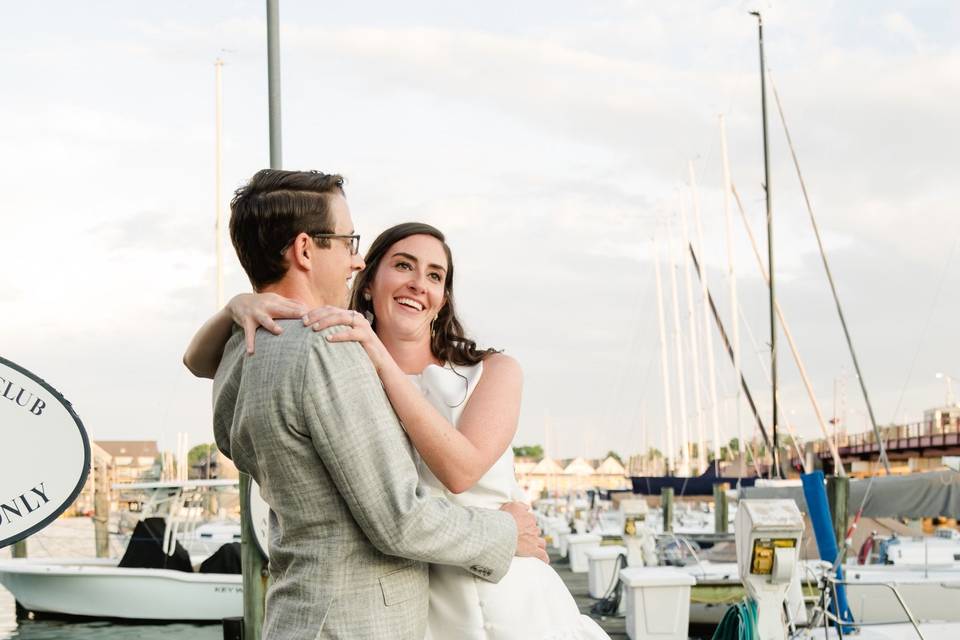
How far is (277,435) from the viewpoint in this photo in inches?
89.4

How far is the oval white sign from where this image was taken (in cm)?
391

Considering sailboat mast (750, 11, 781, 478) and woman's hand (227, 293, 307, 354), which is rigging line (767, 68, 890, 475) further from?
woman's hand (227, 293, 307, 354)

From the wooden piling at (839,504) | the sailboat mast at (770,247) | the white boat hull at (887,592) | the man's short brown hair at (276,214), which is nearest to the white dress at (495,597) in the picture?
the man's short brown hair at (276,214)

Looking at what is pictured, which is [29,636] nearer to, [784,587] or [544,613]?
[784,587]

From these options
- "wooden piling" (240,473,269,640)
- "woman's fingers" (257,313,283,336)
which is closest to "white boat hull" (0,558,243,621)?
"wooden piling" (240,473,269,640)

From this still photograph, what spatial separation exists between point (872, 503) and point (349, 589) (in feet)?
44.7

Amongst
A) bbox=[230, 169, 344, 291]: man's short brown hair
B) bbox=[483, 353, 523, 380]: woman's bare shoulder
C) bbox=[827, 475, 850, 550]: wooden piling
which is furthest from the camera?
bbox=[827, 475, 850, 550]: wooden piling

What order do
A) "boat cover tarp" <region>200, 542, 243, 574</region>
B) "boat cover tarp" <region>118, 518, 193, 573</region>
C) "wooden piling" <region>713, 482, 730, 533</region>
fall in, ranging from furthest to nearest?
"wooden piling" <region>713, 482, 730, 533</region> → "boat cover tarp" <region>118, 518, 193, 573</region> → "boat cover tarp" <region>200, 542, 243, 574</region>

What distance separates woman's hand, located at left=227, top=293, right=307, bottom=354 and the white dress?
1.40 feet

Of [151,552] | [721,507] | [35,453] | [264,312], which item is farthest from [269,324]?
[721,507]

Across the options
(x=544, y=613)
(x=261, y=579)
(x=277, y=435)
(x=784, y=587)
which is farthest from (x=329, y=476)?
(x=784, y=587)

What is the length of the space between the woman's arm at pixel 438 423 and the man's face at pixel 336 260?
19 cm

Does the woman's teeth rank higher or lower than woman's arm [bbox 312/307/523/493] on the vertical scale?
higher

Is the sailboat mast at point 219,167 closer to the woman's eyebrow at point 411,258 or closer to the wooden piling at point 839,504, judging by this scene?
the wooden piling at point 839,504
